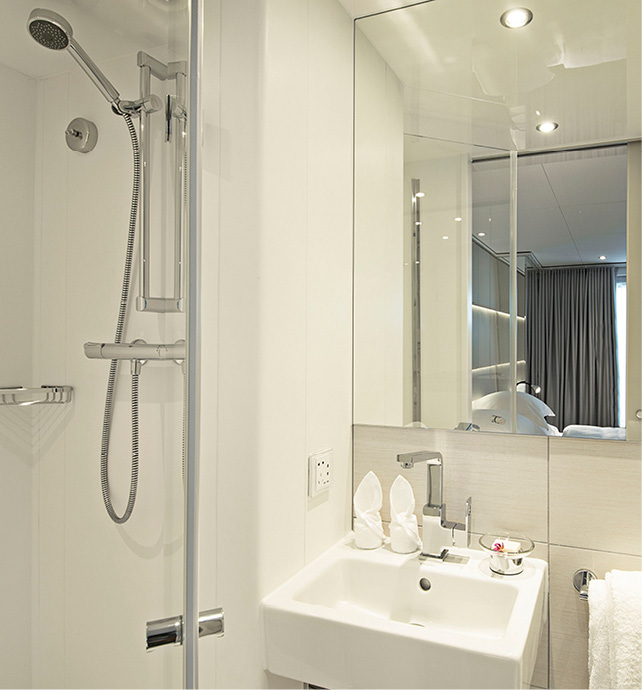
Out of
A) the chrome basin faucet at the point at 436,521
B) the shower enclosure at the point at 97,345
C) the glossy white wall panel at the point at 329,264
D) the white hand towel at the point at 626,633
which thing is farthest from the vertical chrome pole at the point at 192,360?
the white hand towel at the point at 626,633

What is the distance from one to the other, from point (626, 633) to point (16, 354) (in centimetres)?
117

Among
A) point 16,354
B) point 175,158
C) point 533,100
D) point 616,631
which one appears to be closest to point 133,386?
point 16,354

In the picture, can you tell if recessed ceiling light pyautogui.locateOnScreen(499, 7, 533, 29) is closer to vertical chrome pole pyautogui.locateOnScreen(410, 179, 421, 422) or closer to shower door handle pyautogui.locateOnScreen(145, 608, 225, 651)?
vertical chrome pole pyautogui.locateOnScreen(410, 179, 421, 422)

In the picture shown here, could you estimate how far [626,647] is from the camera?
3.55ft

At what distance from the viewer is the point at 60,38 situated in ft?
1.86

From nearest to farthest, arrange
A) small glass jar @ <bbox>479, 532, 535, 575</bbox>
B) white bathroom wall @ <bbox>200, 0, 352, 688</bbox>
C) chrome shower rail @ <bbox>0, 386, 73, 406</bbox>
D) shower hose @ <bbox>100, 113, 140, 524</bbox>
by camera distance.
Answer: chrome shower rail @ <bbox>0, 386, 73, 406</bbox>, shower hose @ <bbox>100, 113, 140, 524</bbox>, white bathroom wall @ <bbox>200, 0, 352, 688</bbox>, small glass jar @ <bbox>479, 532, 535, 575</bbox>

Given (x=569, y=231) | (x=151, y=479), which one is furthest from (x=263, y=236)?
(x=569, y=231)

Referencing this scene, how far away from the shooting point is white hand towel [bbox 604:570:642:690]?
3.50ft

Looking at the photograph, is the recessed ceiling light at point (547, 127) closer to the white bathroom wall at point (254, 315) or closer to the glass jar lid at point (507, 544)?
the white bathroom wall at point (254, 315)

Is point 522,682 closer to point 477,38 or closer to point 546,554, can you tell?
point 546,554

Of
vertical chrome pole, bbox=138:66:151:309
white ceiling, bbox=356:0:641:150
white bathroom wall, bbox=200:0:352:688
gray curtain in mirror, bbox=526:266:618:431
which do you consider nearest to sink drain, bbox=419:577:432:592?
white bathroom wall, bbox=200:0:352:688

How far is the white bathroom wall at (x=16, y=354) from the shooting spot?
20.7 inches

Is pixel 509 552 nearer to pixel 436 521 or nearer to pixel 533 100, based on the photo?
pixel 436 521

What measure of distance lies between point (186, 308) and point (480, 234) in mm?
992
